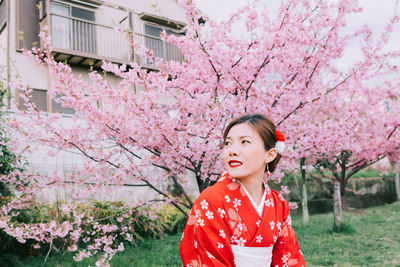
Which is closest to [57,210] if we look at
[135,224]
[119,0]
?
[135,224]

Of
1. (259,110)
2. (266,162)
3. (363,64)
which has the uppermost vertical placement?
(363,64)

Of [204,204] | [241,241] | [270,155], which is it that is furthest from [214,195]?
[270,155]

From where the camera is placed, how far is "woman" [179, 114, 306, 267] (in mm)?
1899

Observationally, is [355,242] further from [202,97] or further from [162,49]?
[162,49]

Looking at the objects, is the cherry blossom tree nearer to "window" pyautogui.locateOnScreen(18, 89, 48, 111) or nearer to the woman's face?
the woman's face

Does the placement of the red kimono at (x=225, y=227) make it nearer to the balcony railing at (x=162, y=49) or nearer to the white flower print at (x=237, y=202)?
the white flower print at (x=237, y=202)

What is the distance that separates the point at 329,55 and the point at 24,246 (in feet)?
15.6

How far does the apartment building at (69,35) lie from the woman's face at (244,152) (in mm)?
5587

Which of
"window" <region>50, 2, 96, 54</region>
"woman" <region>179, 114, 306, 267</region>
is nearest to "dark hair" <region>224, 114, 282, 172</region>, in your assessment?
"woman" <region>179, 114, 306, 267</region>

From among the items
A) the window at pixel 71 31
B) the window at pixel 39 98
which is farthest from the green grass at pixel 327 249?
the window at pixel 71 31

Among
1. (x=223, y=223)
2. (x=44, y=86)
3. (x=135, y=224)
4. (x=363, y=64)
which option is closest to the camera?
(x=223, y=223)

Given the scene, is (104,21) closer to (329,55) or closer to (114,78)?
(114,78)

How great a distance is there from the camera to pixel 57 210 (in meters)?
5.28

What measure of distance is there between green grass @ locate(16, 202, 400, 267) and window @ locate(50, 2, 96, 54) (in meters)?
5.80
